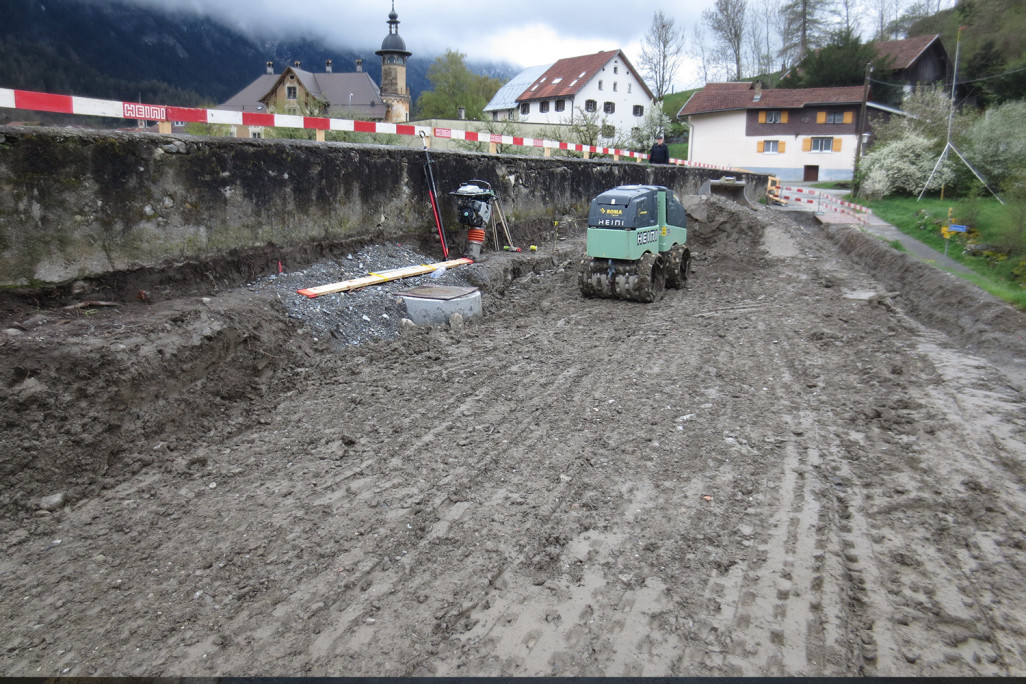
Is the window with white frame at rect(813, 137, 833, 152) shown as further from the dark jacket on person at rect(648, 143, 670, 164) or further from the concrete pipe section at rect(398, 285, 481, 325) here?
the concrete pipe section at rect(398, 285, 481, 325)

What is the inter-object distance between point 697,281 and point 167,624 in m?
9.32

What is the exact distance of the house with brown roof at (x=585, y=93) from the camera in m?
50.0

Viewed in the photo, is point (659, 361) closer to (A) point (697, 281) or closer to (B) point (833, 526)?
(B) point (833, 526)

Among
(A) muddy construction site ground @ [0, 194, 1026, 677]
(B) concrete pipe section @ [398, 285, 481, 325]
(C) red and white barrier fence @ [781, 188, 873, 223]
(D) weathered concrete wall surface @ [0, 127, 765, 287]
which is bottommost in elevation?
(A) muddy construction site ground @ [0, 194, 1026, 677]

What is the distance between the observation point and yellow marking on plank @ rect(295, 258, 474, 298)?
7.10 meters

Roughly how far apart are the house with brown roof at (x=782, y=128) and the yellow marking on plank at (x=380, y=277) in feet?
131

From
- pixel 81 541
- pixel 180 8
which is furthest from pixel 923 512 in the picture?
pixel 180 8

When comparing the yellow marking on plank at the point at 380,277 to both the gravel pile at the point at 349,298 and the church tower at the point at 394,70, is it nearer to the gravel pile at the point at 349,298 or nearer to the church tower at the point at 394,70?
the gravel pile at the point at 349,298

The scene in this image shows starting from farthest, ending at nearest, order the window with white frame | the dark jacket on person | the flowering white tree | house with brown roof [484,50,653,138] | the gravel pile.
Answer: house with brown roof [484,50,653,138] → the window with white frame → the flowering white tree → the dark jacket on person → the gravel pile

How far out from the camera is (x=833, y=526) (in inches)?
147

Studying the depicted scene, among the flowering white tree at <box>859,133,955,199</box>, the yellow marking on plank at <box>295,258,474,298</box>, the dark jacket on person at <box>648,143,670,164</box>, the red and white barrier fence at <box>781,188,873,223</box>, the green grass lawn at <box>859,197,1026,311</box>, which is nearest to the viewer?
the yellow marking on plank at <box>295,258,474,298</box>

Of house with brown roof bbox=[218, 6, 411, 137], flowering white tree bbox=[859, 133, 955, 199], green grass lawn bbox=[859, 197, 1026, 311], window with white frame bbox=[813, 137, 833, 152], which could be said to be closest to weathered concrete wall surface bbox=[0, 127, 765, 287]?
green grass lawn bbox=[859, 197, 1026, 311]

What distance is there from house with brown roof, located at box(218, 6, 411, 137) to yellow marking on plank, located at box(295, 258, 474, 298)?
41292mm

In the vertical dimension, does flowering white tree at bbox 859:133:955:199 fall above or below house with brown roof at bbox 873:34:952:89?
below
